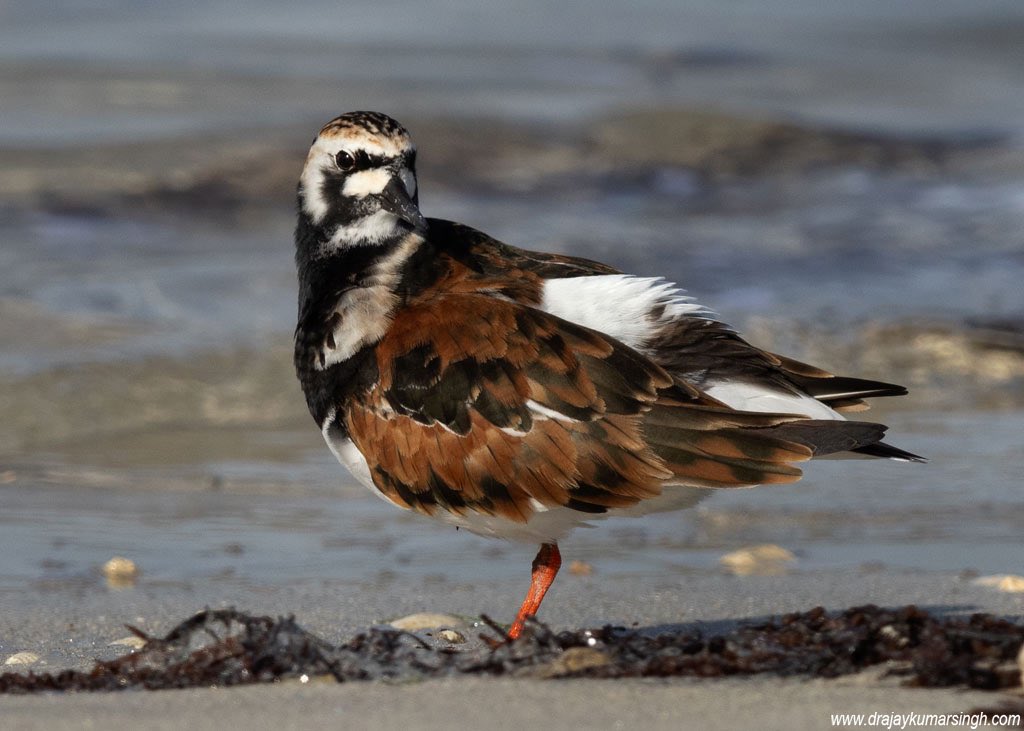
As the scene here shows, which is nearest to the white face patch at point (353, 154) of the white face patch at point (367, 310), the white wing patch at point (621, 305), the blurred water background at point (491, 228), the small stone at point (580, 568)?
the white face patch at point (367, 310)

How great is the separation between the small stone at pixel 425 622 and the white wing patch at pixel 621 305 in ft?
2.45

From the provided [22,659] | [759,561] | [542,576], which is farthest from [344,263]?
[759,561]

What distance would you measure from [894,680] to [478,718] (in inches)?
26.7

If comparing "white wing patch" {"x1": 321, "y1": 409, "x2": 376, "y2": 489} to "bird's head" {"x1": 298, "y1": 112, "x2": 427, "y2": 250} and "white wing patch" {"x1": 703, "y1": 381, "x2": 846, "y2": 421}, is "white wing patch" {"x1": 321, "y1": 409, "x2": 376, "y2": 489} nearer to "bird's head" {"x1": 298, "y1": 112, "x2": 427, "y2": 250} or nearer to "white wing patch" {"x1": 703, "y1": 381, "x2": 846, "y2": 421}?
"bird's head" {"x1": 298, "y1": 112, "x2": 427, "y2": 250}

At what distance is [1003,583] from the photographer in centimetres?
335

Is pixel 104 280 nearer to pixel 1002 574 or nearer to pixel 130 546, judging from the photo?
pixel 130 546

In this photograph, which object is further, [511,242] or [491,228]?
[491,228]

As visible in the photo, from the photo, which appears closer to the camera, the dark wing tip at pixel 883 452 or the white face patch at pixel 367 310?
the dark wing tip at pixel 883 452

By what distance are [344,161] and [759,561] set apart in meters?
1.48

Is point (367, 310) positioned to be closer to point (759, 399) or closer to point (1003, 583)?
point (759, 399)

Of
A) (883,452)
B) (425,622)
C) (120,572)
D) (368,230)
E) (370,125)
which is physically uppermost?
(370,125)

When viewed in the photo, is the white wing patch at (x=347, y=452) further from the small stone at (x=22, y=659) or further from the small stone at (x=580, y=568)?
the small stone at (x=580, y=568)

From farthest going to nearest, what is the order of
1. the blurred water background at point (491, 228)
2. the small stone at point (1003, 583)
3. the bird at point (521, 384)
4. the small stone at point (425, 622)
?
the blurred water background at point (491, 228) < the small stone at point (1003, 583) < the small stone at point (425, 622) < the bird at point (521, 384)

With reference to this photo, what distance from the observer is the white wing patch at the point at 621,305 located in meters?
2.82
